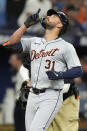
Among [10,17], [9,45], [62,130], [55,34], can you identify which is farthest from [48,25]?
[10,17]

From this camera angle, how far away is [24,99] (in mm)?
4863

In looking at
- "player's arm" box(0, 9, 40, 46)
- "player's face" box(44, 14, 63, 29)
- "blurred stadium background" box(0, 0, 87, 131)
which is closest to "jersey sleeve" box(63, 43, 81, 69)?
"player's face" box(44, 14, 63, 29)

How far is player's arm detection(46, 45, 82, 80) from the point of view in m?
4.07

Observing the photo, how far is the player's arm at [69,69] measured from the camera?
13.4ft

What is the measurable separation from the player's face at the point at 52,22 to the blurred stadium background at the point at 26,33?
3372 millimetres

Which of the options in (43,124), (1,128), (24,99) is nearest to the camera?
(43,124)

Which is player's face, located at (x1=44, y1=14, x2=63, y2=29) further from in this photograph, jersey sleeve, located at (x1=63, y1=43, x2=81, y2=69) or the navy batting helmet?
jersey sleeve, located at (x1=63, y1=43, x2=81, y2=69)

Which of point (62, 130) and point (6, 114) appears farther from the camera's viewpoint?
point (6, 114)

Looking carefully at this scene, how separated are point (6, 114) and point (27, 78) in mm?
3290

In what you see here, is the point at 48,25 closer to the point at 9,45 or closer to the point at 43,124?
the point at 9,45

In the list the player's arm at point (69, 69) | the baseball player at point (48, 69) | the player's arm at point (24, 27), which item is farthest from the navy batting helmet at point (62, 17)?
the player's arm at point (69, 69)

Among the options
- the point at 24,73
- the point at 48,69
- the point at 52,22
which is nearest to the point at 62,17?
the point at 52,22

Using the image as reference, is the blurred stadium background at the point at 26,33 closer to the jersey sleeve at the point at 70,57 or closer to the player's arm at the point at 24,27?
the player's arm at the point at 24,27

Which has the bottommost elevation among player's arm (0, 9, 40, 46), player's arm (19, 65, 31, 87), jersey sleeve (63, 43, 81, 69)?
player's arm (19, 65, 31, 87)
